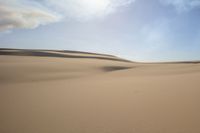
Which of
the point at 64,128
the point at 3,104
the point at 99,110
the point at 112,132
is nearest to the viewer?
the point at 112,132

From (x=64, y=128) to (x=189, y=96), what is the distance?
265 centimetres

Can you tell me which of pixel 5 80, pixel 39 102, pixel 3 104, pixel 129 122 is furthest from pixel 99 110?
pixel 5 80

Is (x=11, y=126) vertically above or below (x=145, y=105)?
below

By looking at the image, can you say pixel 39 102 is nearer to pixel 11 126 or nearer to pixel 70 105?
pixel 70 105

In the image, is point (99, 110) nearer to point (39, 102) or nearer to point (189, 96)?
point (39, 102)

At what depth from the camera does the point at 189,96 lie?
148 inches

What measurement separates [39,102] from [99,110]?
1292 millimetres

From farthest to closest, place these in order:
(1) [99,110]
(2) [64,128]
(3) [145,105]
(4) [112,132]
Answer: (3) [145,105] < (1) [99,110] < (2) [64,128] < (4) [112,132]

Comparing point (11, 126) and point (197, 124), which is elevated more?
point (197, 124)

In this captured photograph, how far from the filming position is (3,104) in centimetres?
357

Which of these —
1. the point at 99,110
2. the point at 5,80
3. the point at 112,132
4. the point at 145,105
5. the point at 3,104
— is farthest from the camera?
the point at 5,80

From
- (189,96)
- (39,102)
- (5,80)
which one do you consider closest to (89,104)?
(39,102)

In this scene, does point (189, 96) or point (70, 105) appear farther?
point (189, 96)

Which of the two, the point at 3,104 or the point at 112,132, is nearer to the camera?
the point at 112,132
